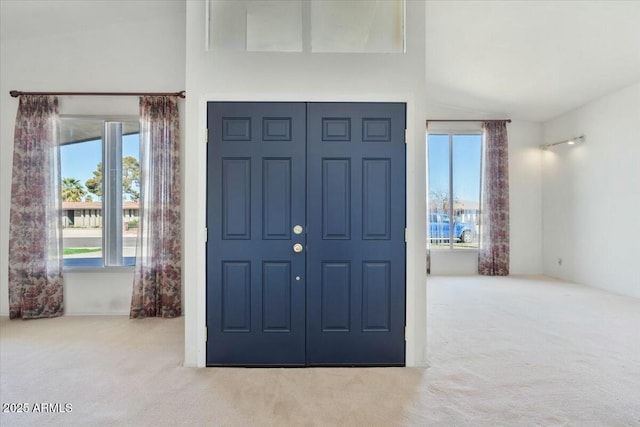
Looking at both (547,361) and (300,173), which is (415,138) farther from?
(547,361)

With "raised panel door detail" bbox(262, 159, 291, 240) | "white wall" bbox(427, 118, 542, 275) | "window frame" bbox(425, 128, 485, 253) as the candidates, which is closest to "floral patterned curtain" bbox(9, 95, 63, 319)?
"raised panel door detail" bbox(262, 159, 291, 240)

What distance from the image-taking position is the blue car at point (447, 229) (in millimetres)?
6871

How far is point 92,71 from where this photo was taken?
13.9 ft

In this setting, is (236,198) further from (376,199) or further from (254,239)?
(376,199)

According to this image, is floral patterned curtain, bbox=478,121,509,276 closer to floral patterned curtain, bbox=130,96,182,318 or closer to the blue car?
the blue car

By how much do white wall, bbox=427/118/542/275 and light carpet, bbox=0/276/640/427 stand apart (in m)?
2.90

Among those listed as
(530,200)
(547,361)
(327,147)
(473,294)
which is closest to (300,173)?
(327,147)

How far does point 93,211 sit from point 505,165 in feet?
22.0

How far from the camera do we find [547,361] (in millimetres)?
2918

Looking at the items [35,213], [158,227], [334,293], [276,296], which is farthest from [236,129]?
[35,213]

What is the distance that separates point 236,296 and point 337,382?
1.00 metres

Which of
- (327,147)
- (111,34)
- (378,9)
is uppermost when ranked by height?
(111,34)

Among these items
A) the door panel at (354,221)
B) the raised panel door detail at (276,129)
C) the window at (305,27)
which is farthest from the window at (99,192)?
the door panel at (354,221)

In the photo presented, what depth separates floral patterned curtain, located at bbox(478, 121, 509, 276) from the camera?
661 cm
